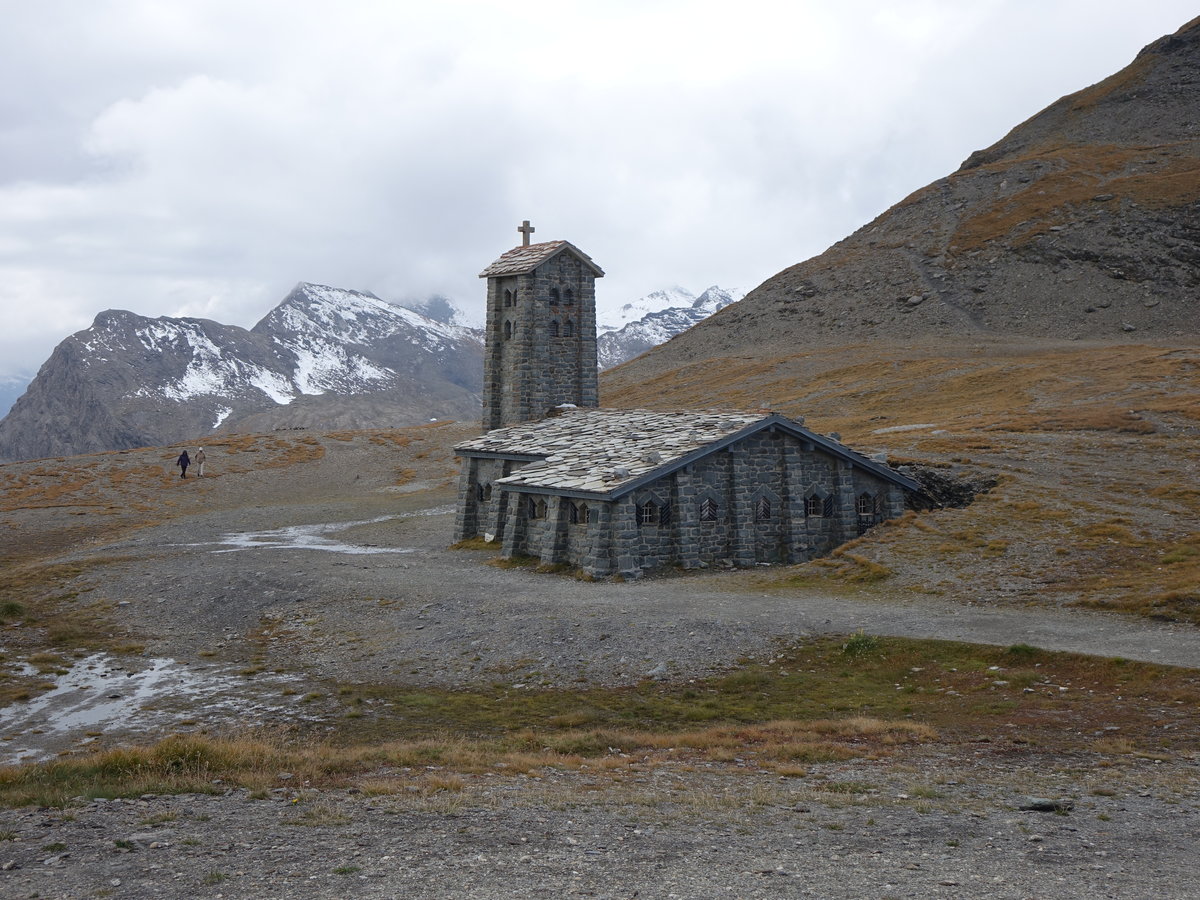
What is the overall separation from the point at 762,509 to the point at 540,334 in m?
17.0

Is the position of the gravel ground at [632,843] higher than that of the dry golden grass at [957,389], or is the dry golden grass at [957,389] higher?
the dry golden grass at [957,389]

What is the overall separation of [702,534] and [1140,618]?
12823 millimetres

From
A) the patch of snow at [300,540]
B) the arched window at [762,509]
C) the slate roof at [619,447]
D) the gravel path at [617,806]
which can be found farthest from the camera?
the patch of snow at [300,540]

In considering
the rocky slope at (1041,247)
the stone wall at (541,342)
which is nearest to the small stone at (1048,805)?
the stone wall at (541,342)

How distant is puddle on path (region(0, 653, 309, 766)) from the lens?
18750 mm

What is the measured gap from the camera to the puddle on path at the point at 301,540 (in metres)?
40.7

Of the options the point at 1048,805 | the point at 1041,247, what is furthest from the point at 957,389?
the point at 1048,805

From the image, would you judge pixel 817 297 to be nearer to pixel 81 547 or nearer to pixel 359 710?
pixel 81 547

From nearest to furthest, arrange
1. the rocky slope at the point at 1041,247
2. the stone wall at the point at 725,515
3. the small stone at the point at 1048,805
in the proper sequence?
the small stone at the point at 1048,805 < the stone wall at the point at 725,515 < the rocky slope at the point at 1041,247

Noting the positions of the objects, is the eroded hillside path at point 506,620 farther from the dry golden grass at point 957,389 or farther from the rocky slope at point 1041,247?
the rocky slope at point 1041,247

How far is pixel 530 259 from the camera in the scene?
158ft

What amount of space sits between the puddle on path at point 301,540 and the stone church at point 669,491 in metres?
4.17

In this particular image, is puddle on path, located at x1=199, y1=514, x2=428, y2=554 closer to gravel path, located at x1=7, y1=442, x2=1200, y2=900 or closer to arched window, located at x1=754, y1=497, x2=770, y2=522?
gravel path, located at x1=7, y1=442, x2=1200, y2=900

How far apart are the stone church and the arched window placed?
0.04 m
